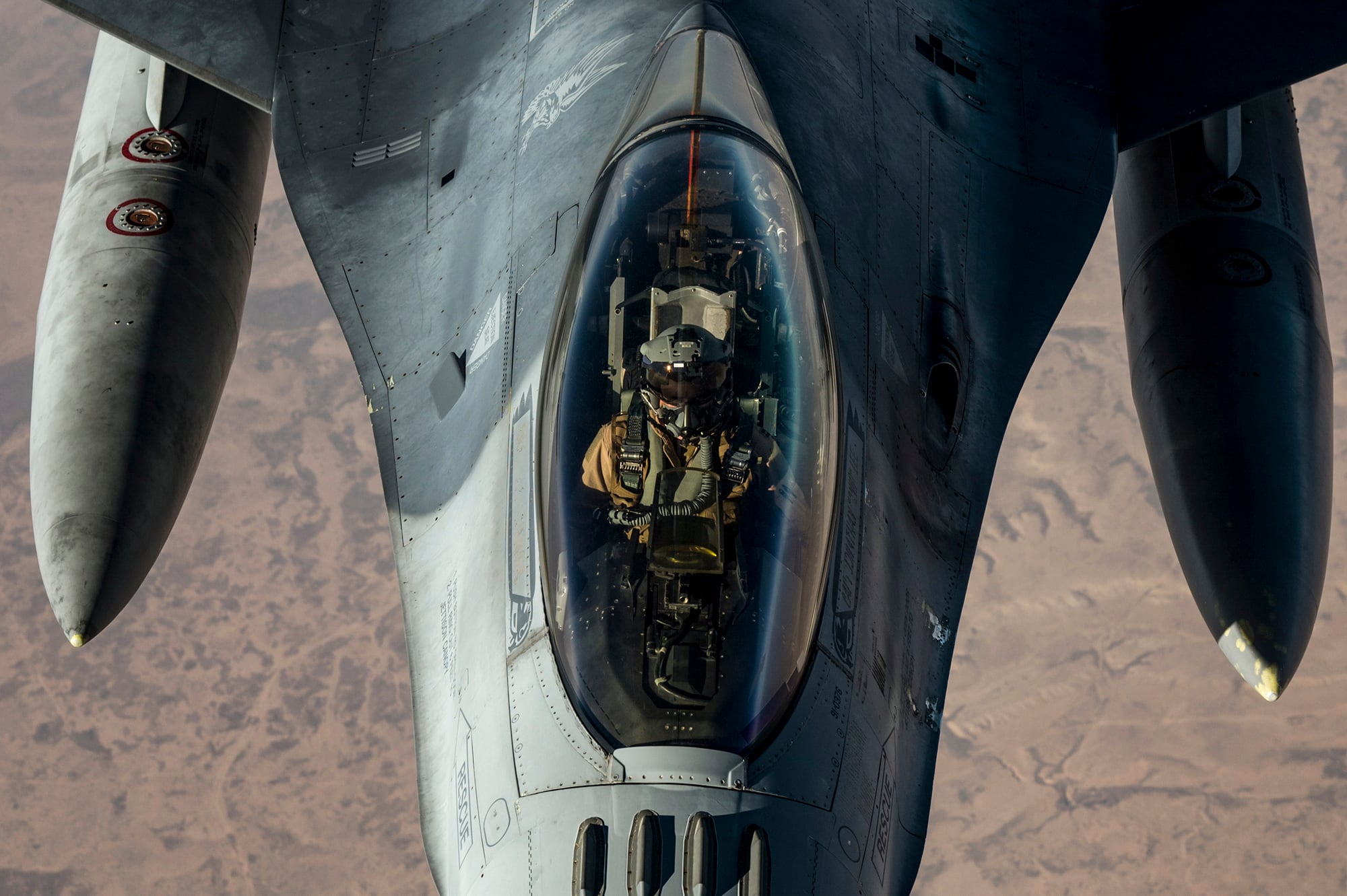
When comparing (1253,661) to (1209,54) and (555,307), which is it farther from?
(555,307)

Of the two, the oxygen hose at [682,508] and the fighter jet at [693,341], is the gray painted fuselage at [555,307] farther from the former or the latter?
the oxygen hose at [682,508]

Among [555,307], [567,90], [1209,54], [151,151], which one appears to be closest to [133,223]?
[151,151]

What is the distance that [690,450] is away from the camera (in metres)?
6.41

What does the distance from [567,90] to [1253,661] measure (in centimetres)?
589

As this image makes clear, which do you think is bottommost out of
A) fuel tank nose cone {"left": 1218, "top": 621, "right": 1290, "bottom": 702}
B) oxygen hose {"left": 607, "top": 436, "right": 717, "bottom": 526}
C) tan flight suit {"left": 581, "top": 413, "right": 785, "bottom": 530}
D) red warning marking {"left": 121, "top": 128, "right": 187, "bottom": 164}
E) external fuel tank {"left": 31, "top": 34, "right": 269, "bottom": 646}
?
fuel tank nose cone {"left": 1218, "top": 621, "right": 1290, "bottom": 702}

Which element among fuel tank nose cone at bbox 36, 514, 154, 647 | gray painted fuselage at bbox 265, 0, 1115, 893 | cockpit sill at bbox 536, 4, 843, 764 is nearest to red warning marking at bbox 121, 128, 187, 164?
gray painted fuselage at bbox 265, 0, 1115, 893

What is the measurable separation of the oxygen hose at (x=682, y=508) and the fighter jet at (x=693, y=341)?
2 centimetres

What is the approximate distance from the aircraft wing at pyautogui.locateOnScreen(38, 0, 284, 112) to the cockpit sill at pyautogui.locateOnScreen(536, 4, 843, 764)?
3773 millimetres

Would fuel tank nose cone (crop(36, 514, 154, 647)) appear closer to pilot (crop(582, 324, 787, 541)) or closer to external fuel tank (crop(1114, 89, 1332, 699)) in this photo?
pilot (crop(582, 324, 787, 541))

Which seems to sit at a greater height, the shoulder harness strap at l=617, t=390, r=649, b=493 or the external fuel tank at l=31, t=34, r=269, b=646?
the external fuel tank at l=31, t=34, r=269, b=646

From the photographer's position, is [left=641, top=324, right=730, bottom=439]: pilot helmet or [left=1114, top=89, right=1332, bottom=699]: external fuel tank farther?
[left=1114, top=89, right=1332, bottom=699]: external fuel tank

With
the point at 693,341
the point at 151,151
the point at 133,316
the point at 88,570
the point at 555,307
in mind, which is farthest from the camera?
the point at 151,151

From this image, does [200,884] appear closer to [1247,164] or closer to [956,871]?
[956,871]

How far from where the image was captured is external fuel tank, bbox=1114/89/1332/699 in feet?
32.4
